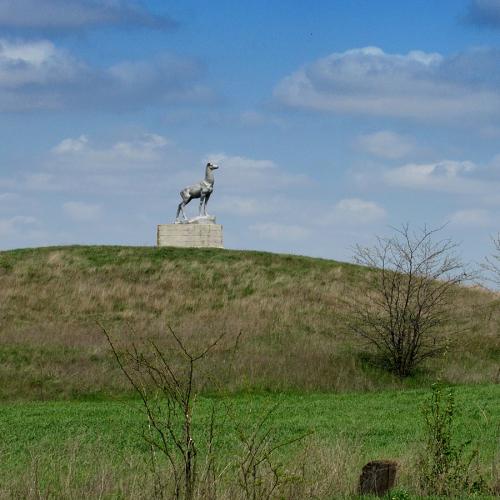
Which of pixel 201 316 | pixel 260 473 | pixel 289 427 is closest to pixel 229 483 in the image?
pixel 260 473

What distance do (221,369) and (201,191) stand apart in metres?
22.4

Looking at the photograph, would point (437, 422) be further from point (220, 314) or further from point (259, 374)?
point (220, 314)

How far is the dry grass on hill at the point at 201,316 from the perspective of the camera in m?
30.3

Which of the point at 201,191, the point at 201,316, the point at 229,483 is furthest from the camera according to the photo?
the point at 201,191

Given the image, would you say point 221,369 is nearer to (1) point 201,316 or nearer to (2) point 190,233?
(1) point 201,316

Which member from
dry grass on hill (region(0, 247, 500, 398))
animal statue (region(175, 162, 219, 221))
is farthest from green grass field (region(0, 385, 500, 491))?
animal statue (region(175, 162, 219, 221))

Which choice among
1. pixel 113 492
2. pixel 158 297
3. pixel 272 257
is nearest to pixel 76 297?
pixel 158 297

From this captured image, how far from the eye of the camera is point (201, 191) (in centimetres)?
5181

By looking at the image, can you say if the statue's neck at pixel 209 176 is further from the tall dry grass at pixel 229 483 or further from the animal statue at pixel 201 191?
the tall dry grass at pixel 229 483

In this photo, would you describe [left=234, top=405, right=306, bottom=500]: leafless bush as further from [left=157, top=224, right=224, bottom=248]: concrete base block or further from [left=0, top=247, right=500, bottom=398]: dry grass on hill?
[left=157, top=224, right=224, bottom=248]: concrete base block

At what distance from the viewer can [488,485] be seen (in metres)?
11.5

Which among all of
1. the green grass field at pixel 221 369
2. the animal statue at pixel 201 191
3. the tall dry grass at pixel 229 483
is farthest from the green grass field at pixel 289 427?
the animal statue at pixel 201 191

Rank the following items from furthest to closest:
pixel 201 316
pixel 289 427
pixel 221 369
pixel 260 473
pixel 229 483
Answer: pixel 201 316 → pixel 221 369 → pixel 289 427 → pixel 260 473 → pixel 229 483

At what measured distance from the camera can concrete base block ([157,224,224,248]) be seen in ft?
172
